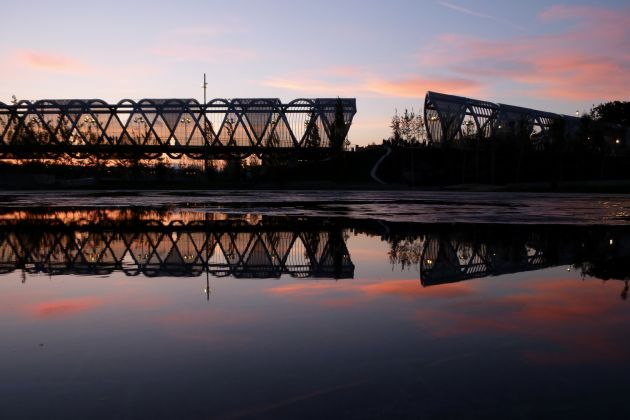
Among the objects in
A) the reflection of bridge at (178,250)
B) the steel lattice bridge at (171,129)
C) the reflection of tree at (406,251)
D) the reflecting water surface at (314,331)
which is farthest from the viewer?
the steel lattice bridge at (171,129)

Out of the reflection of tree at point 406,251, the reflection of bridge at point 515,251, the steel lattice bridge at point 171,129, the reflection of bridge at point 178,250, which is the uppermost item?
the steel lattice bridge at point 171,129

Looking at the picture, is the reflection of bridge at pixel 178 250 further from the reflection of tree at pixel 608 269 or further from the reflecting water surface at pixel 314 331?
the reflection of tree at pixel 608 269

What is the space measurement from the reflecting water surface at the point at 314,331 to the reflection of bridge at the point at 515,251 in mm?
97

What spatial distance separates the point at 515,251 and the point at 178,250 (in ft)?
28.3

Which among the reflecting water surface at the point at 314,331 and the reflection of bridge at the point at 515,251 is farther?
the reflection of bridge at the point at 515,251

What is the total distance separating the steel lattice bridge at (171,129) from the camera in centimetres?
11588

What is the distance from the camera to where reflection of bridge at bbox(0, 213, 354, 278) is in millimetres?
12383

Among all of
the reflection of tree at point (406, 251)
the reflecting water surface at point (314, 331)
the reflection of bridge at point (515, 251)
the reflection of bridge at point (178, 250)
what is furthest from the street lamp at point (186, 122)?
the reflection of tree at point (406, 251)

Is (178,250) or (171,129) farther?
(171,129)

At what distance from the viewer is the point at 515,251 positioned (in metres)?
14.8

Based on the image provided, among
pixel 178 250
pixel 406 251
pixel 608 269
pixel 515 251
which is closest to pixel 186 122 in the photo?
pixel 178 250

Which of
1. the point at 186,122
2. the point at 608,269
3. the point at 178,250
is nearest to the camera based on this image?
the point at 608,269

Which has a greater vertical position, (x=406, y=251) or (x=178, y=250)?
(x=406, y=251)

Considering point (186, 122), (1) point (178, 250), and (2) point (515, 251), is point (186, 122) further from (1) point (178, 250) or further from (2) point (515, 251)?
(2) point (515, 251)
